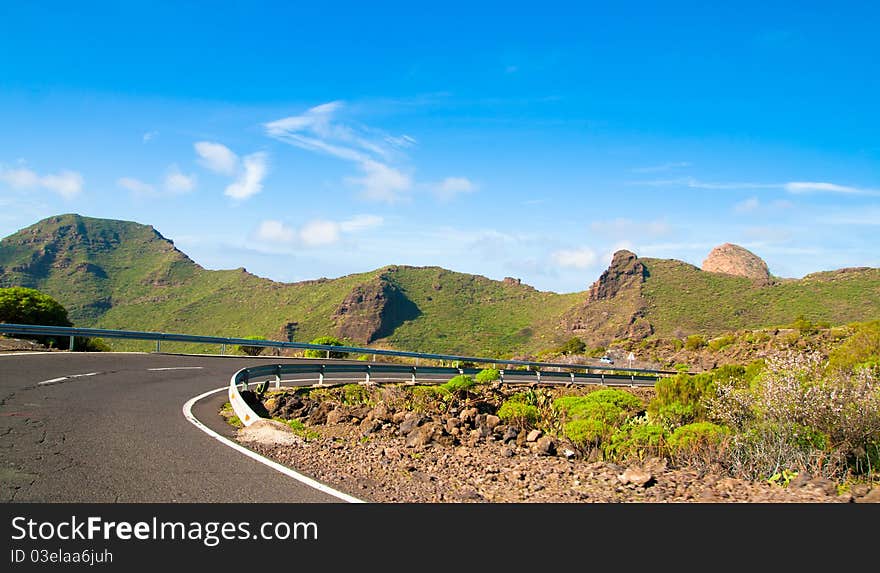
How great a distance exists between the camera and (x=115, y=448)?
716 cm

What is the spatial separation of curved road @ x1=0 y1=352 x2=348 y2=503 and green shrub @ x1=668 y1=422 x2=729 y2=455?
5747 millimetres

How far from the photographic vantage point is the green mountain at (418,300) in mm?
72875

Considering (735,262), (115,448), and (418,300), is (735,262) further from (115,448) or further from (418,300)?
(115,448)

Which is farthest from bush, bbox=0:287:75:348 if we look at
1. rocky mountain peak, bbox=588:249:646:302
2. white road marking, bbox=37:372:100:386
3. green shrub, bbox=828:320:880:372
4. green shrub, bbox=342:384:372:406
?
rocky mountain peak, bbox=588:249:646:302

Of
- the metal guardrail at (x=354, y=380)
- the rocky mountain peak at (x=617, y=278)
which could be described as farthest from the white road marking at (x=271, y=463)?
the rocky mountain peak at (x=617, y=278)

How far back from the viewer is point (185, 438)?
322 inches

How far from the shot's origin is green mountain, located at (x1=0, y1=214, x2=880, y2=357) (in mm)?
72875

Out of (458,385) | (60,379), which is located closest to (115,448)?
(60,379)

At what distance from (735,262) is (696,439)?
7040 inches

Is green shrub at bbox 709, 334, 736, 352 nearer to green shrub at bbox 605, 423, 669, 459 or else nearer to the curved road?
green shrub at bbox 605, 423, 669, 459

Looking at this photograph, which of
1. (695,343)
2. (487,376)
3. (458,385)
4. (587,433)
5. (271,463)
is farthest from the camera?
(695,343)

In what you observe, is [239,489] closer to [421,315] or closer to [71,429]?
[71,429]
